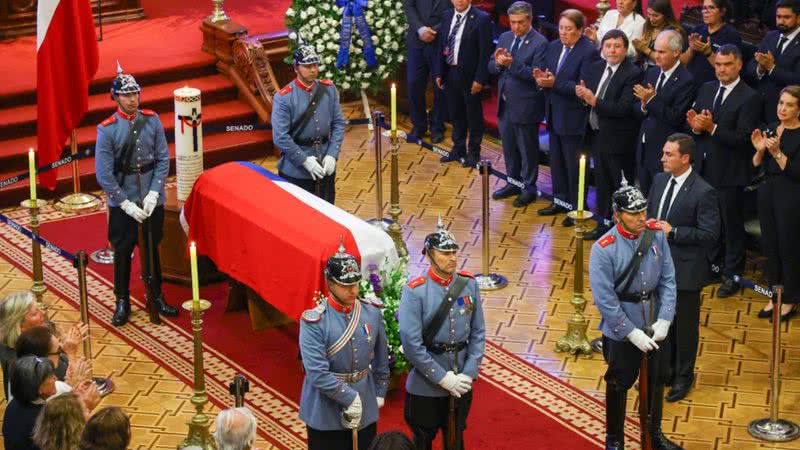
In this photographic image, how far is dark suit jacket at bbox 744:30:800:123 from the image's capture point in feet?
34.8

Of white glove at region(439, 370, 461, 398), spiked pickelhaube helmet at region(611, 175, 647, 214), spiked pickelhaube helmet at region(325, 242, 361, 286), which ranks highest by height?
spiked pickelhaube helmet at region(611, 175, 647, 214)

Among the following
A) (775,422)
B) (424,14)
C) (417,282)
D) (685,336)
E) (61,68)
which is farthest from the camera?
(424,14)

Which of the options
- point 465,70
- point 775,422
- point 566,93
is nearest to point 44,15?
point 465,70

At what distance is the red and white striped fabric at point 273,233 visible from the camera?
9031mm

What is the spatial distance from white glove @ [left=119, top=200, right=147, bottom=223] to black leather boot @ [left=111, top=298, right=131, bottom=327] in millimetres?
690

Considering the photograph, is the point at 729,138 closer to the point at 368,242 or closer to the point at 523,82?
the point at 523,82

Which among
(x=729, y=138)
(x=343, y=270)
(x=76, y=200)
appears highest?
(x=343, y=270)

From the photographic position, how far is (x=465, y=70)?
12883mm

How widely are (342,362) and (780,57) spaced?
200 inches

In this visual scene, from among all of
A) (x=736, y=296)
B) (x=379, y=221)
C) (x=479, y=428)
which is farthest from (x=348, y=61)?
(x=479, y=428)

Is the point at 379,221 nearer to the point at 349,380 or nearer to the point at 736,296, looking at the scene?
the point at 736,296

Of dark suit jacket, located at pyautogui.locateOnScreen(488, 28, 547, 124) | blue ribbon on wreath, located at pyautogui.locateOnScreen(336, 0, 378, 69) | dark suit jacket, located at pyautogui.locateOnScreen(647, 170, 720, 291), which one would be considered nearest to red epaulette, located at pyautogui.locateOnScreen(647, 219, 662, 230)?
dark suit jacket, located at pyautogui.locateOnScreen(647, 170, 720, 291)

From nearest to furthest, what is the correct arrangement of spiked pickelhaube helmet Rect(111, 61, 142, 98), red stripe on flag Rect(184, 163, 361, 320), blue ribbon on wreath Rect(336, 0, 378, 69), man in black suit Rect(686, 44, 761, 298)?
1. red stripe on flag Rect(184, 163, 361, 320)
2. spiked pickelhaube helmet Rect(111, 61, 142, 98)
3. man in black suit Rect(686, 44, 761, 298)
4. blue ribbon on wreath Rect(336, 0, 378, 69)

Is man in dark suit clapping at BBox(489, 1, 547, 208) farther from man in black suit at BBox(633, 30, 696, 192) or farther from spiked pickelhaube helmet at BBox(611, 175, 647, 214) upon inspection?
spiked pickelhaube helmet at BBox(611, 175, 647, 214)
